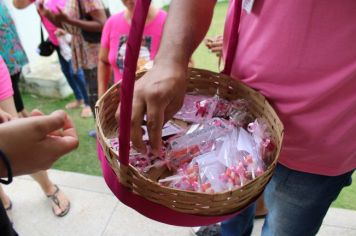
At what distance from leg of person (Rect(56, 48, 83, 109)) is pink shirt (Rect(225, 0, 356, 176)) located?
6.47 feet

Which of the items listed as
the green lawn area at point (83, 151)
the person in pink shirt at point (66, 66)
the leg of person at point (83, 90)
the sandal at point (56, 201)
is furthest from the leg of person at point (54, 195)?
the leg of person at point (83, 90)

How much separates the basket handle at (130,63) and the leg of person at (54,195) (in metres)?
1.29

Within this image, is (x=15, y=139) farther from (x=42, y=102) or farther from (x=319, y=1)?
(x=42, y=102)

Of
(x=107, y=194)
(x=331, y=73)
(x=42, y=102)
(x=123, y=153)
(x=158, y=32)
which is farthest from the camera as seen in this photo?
(x=42, y=102)

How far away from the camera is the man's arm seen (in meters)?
0.58

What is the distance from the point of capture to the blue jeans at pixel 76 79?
2.47 meters

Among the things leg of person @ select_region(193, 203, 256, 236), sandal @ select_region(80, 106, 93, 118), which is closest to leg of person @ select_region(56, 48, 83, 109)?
sandal @ select_region(80, 106, 93, 118)

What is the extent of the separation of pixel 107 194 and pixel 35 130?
4.22 ft

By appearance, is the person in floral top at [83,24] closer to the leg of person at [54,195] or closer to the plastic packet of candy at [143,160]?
the leg of person at [54,195]

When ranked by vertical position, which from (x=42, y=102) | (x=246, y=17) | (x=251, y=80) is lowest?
(x=42, y=102)

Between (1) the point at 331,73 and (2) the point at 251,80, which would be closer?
(1) the point at 331,73

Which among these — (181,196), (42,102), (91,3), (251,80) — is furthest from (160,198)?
(42,102)

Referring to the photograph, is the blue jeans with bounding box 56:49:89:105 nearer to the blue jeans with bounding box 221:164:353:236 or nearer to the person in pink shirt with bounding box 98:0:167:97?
the person in pink shirt with bounding box 98:0:167:97

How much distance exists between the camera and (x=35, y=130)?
1.87ft
